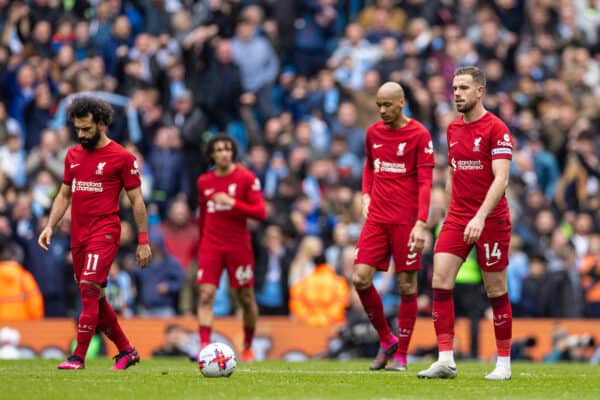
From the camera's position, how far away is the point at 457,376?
1389cm

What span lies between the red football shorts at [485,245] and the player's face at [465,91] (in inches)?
43.3

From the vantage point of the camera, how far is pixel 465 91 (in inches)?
517

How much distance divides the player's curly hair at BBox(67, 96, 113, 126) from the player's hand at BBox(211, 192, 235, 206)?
302cm

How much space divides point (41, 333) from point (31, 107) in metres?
5.12

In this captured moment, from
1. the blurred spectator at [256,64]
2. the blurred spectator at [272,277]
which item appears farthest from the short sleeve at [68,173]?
the blurred spectator at [256,64]

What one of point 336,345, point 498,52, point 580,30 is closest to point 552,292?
point 336,345

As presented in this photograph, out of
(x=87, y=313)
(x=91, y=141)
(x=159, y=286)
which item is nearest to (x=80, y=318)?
(x=87, y=313)

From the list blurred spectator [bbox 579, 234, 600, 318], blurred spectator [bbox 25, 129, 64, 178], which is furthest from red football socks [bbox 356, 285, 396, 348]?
blurred spectator [bbox 25, 129, 64, 178]

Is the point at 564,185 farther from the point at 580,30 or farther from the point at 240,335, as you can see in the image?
the point at 240,335

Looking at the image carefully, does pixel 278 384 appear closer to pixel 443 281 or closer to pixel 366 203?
pixel 443 281

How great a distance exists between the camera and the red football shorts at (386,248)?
14.8m

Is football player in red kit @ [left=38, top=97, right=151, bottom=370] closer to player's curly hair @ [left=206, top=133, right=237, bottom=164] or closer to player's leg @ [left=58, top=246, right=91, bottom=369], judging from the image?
player's leg @ [left=58, top=246, right=91, bottom=369]

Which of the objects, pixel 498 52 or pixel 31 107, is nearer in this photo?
pixel 31 107

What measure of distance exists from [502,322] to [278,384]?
220cm
